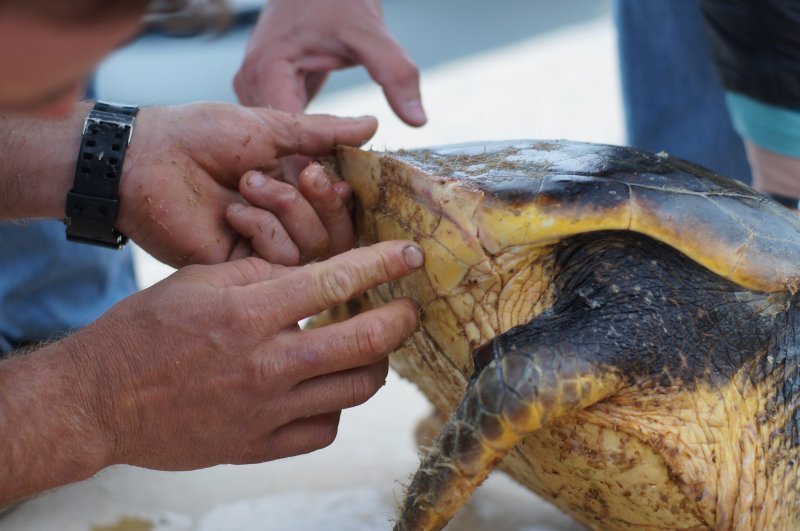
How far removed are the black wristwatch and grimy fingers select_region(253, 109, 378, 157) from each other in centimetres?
23

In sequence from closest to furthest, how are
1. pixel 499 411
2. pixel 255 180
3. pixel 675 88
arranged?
pixel 499 411, pixel 255 180, pixel 675 88

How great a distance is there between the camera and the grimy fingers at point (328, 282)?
1.07 m

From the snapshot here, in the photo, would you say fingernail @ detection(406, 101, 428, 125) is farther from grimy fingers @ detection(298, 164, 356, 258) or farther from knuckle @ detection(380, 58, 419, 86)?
grimy fingers @ detection(298, 164, 356, 258)

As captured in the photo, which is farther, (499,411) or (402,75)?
(402,75)

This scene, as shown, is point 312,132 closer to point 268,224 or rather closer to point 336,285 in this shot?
point 268,224

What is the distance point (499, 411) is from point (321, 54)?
43.7 inches

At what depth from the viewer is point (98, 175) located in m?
1.36

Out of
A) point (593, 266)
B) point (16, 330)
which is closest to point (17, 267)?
point (16, 330)

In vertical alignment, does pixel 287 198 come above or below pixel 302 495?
above

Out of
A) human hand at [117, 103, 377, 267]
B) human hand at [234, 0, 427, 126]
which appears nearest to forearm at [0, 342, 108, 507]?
human hand at [117, 103, 377, 267]

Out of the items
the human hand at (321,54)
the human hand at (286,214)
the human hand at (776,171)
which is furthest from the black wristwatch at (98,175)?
the human hand at (776,171)

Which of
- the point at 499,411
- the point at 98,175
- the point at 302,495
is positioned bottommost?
the point at 302,495

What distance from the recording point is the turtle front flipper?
0.96 meters

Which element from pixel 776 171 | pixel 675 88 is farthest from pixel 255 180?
pixel 675 88
